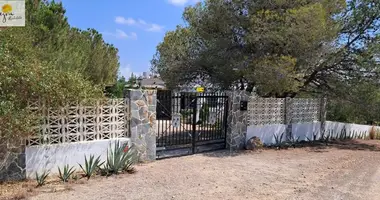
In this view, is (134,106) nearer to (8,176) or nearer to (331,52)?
(8,176)

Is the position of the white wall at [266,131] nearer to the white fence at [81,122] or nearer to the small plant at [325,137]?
the small plant at [325,137]

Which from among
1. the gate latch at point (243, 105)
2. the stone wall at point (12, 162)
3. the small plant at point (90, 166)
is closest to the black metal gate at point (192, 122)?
the gate latch at point (243, 105)

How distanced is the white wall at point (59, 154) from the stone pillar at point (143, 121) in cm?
77

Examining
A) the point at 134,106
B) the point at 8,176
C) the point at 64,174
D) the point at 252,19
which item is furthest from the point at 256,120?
the point at 8,176

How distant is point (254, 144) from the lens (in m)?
12.1

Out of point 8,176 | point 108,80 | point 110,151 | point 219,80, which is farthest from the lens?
point 108,80

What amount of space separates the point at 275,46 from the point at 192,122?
154 inches

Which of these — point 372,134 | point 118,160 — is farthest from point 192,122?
point 372,134

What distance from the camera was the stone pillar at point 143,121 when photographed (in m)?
8.95

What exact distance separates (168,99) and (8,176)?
15.1 feet

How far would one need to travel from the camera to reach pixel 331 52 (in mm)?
13070

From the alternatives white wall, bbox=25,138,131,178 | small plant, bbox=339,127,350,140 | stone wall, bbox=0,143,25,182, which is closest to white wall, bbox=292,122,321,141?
small plant, bbox=339,127,350,140

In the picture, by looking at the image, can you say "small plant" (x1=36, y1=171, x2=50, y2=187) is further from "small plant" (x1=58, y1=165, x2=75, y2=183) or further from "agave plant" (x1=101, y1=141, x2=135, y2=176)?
"agave plant" (x1=101, y1=141, x2=135, y2=176)

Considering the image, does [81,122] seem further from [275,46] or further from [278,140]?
[278,140]
